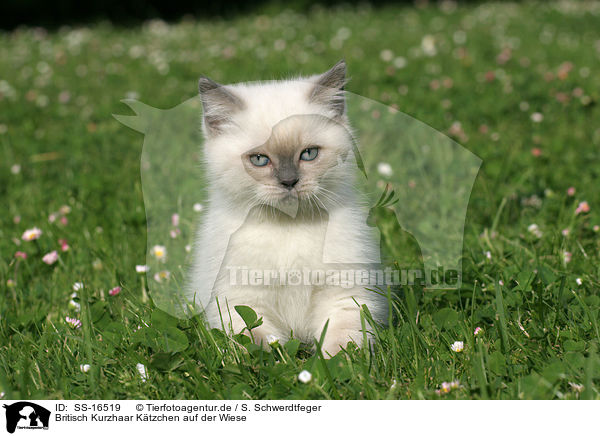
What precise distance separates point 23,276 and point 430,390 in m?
2.38

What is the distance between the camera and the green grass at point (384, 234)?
208cm

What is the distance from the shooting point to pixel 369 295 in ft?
7.80

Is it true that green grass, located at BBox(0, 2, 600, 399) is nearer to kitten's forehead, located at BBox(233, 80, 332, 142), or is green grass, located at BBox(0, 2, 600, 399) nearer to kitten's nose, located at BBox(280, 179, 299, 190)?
kitten's forehead, located at BBox(233, 80, 332, 142)

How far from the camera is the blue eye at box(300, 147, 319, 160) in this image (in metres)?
2.22

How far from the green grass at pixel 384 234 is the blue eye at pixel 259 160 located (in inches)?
24.3

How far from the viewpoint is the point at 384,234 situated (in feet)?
10.8

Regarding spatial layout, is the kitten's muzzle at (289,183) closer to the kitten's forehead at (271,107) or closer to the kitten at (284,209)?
the kitten at (284,209)
